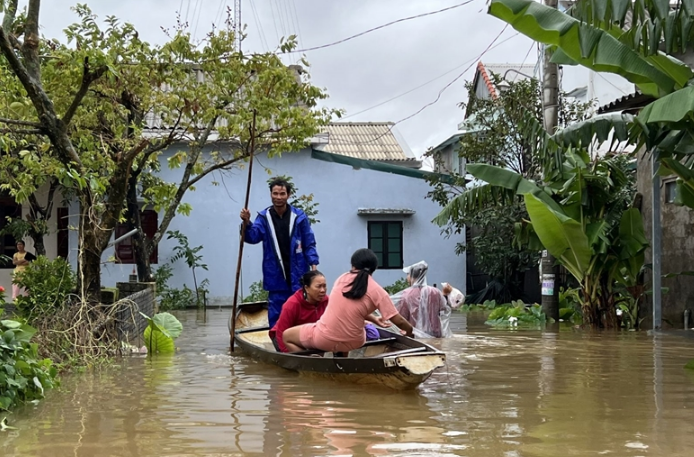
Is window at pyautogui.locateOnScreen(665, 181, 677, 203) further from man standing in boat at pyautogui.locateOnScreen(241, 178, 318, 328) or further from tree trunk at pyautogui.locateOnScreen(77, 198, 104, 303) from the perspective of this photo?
tree trunk at pyautogui.locateOnScreen(77, 198, 104, 303)

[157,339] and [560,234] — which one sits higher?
[560,234]

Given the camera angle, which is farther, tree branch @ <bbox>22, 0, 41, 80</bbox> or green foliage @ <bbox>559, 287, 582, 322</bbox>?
green foliage @ <bbox>559, 287, 582, 322</bbox>

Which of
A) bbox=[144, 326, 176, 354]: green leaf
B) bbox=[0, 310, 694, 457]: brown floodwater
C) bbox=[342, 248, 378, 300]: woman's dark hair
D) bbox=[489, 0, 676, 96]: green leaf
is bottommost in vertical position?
bbox=[0, 310, 694, 457]: brown floodwater

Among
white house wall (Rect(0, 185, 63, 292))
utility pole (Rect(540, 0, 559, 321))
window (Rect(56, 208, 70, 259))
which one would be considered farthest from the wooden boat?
white house wall (Rect(0, 185, 63, 292))

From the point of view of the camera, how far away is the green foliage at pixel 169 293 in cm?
1917

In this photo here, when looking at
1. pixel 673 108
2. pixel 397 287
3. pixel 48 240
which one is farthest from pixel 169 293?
pixel 673 108

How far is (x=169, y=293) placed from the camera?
1948 cm

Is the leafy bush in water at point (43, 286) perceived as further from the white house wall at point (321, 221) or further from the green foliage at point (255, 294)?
the white house wall at point (321, 221)

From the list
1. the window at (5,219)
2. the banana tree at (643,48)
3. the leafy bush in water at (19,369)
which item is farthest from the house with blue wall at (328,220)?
the leafy bush in water at (19,369)

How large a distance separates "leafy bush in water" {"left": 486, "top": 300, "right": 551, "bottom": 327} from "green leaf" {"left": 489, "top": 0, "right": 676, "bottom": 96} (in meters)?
6.62

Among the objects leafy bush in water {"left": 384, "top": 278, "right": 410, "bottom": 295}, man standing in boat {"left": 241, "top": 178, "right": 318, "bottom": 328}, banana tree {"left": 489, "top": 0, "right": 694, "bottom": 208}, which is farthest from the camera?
leafy bush in water {"left": 384, "top": 278, "right": 410, "bottom": 295}

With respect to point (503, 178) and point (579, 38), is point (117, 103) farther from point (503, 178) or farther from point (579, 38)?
point (579, 38)

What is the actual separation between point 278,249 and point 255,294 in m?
9.98

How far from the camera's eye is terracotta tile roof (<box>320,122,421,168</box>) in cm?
2423
